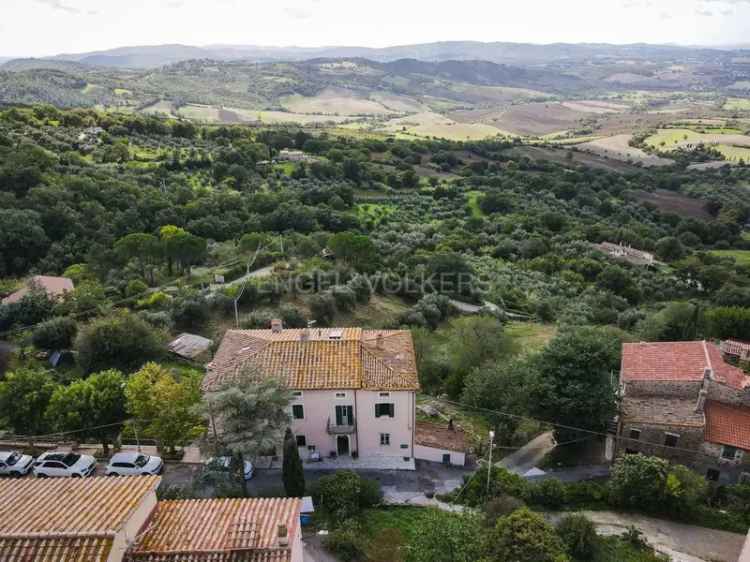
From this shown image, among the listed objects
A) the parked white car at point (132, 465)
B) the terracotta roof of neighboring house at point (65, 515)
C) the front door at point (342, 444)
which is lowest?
the front door at point (342, 444)

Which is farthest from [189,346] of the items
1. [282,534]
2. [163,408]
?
[282,534]

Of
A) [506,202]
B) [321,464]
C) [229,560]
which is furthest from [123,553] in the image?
[506,202]

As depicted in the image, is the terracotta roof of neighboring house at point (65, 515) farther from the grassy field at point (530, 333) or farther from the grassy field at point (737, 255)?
the grassy field at point (737, 255)

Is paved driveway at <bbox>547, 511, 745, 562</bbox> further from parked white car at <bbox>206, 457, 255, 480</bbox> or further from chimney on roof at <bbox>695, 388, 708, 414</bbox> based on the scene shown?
parked white car at <bbox>206, 457, 255, 480</bbox>

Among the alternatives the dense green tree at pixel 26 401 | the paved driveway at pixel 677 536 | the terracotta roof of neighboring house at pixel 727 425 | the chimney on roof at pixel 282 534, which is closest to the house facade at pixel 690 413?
the terracotta roof of neighboring house at pixel 727 425

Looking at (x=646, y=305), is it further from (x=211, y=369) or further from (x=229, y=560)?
(x=229, y=560)
